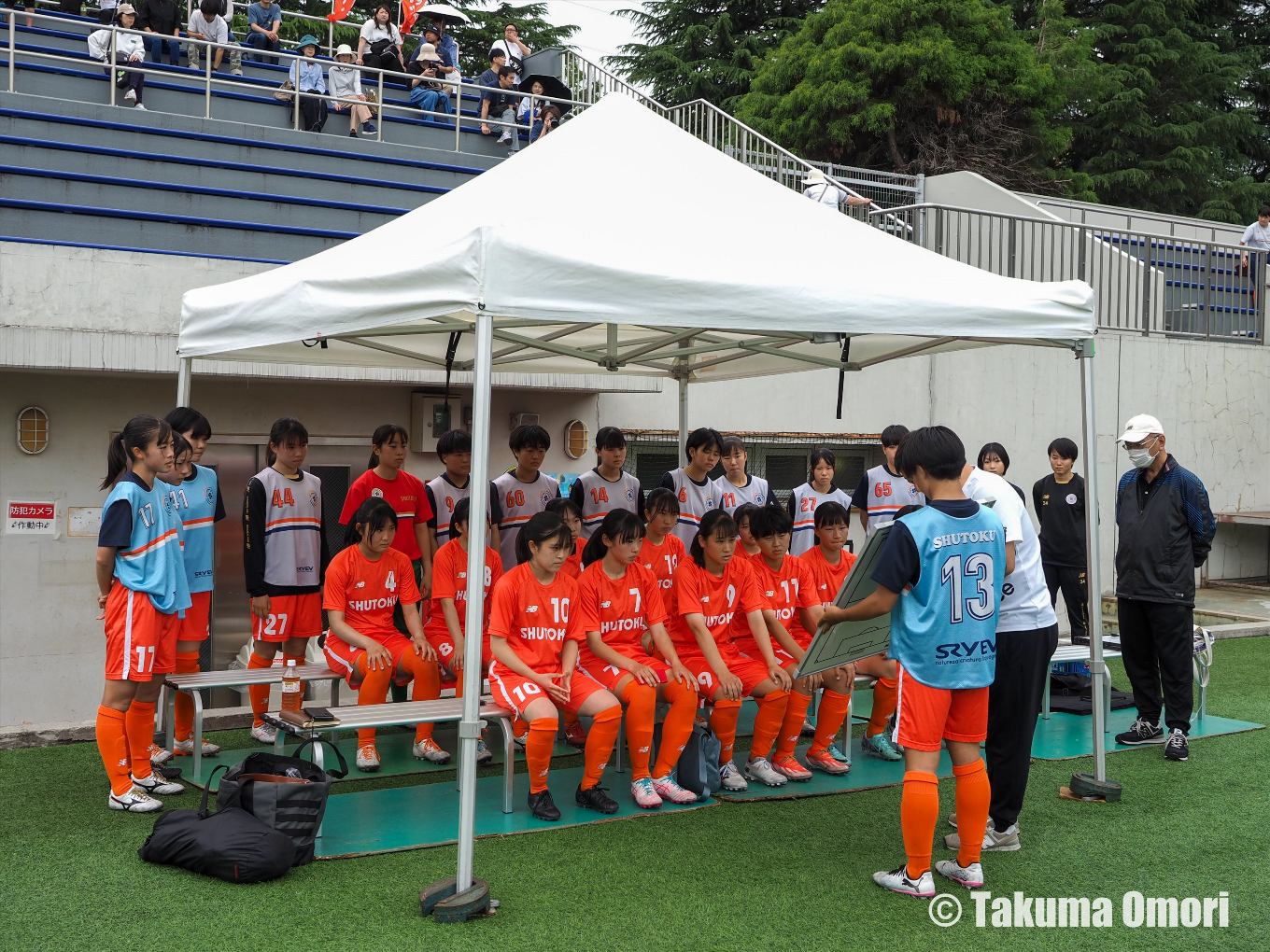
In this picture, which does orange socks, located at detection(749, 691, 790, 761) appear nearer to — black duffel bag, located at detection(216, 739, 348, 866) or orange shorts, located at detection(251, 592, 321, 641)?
black duffel bag, located at detection(216, 739, 348, 866)

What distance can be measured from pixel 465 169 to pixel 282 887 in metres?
8.97

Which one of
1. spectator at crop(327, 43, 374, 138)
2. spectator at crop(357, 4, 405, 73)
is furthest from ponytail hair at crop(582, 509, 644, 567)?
spectator at crop(357, 4, 405, 73)

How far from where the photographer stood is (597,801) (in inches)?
195

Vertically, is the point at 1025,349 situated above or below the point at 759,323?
above

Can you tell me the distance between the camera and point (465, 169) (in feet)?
38.1

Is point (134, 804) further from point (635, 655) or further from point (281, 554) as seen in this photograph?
point (635, 655)

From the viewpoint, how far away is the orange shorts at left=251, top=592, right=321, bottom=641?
230 inches

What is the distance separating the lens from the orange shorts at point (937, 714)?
→ 394 cm

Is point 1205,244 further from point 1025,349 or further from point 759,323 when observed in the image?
point 759,323

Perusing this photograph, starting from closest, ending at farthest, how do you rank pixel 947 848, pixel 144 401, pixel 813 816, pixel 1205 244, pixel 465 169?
pixel 947 848 < pixel 813 816 < pixel 144 401 < pixel 465 169 < pixel 1205 244

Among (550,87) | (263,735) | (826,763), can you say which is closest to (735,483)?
(826,763)

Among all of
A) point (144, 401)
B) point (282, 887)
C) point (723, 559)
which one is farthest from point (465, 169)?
point (282, 887)

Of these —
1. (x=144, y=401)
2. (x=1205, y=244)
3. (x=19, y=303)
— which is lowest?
(x=144, y=401)

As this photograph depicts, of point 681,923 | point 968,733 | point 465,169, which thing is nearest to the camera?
point 681,923
